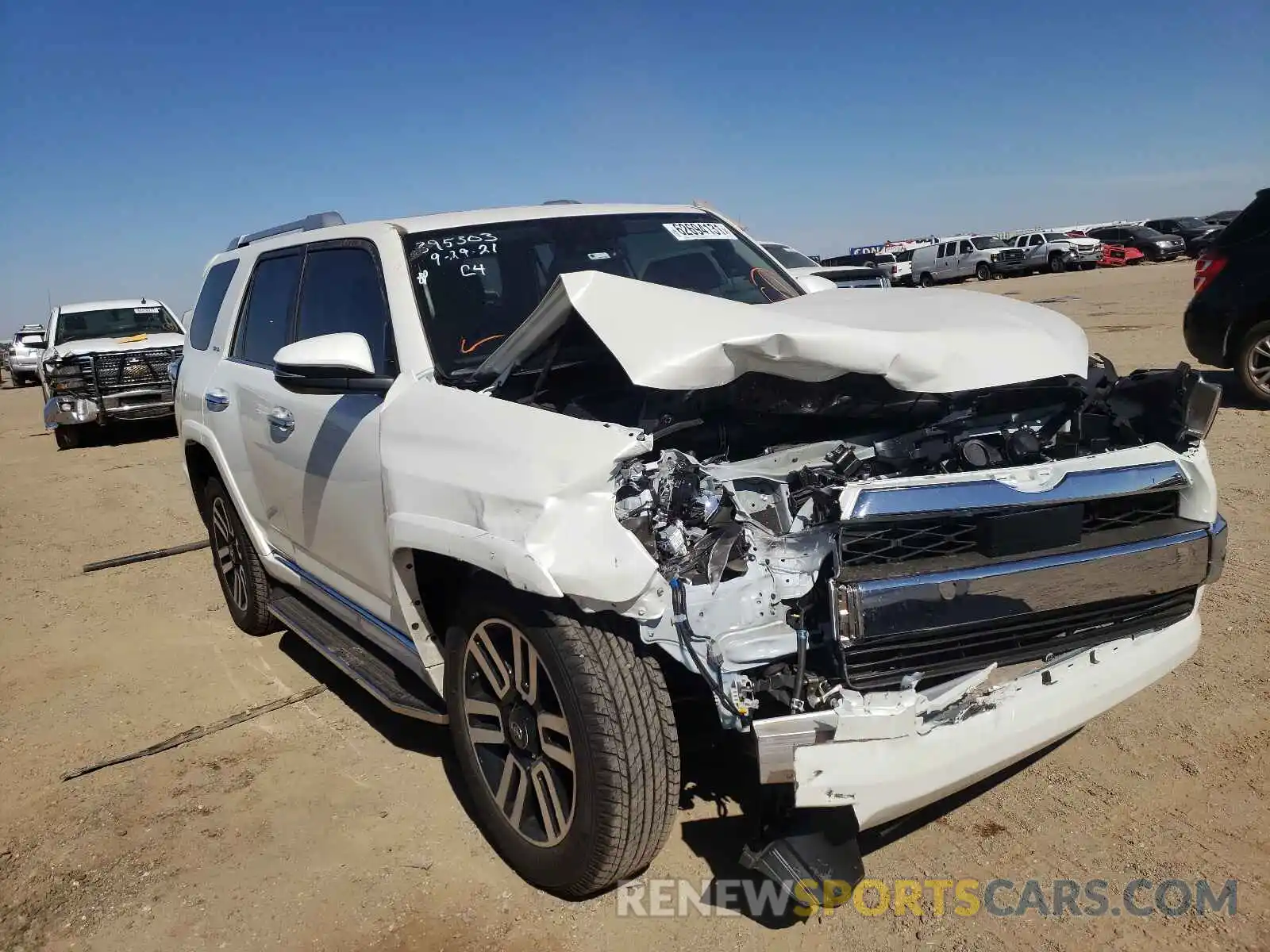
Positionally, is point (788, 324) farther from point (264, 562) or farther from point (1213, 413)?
point (264, 562)

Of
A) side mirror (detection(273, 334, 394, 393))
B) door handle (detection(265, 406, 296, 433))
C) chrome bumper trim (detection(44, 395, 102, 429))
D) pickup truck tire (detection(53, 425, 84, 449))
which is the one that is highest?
side mirror (detection(273, 334, 394, 393))

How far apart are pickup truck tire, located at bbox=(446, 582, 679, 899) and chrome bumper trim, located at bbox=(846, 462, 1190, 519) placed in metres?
0.70

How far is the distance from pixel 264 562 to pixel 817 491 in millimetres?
3054

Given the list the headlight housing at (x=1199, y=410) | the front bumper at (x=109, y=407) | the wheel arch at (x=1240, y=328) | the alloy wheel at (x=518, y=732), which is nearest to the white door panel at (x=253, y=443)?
the alloy wheel at (x=518, y=732)

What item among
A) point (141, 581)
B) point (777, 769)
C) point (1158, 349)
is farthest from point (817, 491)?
point (1158, 349)

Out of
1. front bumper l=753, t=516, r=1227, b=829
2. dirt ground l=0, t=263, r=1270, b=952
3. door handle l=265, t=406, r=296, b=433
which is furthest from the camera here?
door handle l=265, t=406, r=296, b=433

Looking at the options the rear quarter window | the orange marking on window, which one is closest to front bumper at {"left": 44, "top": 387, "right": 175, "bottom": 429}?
the rear quarter window

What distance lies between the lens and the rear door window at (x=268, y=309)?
13.2 feet

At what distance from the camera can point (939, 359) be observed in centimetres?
250

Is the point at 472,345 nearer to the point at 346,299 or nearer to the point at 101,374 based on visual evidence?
the point at 346,299

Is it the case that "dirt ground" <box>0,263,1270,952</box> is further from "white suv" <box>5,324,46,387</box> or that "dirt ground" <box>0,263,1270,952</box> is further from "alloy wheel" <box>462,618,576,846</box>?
"white suv" <box>5,324,46,387</box>

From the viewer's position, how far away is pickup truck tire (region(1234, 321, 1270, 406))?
25.5 feet

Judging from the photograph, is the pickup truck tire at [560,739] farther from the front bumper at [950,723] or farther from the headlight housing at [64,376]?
the headlight housing at [64,376]

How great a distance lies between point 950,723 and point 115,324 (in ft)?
46.9
